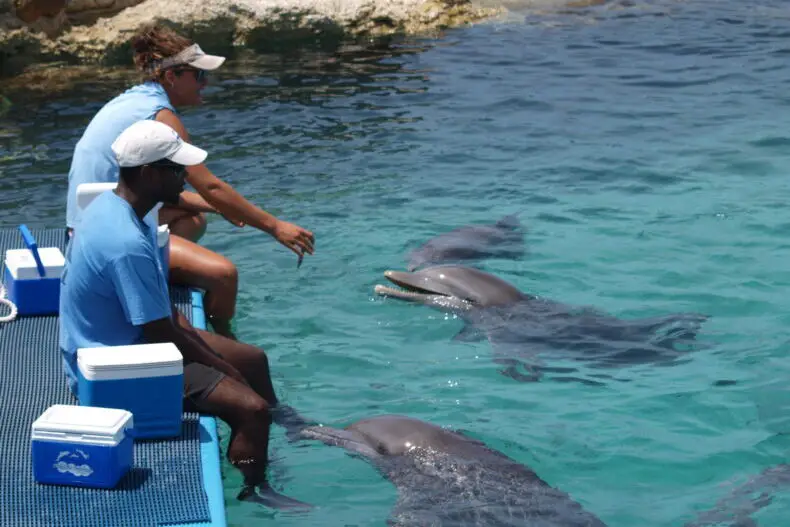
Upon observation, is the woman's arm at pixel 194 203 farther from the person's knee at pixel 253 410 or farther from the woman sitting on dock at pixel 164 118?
the person's knee at pixel 253 410

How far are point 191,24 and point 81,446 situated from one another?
12.4m

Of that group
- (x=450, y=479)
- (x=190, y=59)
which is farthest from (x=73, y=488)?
(x=190, y=59)

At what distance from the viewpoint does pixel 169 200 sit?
504cm

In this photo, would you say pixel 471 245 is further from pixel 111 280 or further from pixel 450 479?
pixel 111 280

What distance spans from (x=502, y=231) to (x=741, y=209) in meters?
2.26

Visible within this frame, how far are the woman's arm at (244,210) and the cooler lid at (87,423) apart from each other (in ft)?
6.08

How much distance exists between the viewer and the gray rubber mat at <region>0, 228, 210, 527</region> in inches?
177

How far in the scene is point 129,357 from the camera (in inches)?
190

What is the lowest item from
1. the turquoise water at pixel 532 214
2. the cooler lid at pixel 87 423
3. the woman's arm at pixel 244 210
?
the turquoise water at pixel 532 214

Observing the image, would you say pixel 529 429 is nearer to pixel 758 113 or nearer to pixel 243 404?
pixel 243 404

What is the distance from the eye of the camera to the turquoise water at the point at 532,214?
246 inches

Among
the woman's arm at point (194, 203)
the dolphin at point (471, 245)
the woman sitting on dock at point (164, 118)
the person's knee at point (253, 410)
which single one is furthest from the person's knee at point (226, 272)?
the dolphin at point (471, 245)

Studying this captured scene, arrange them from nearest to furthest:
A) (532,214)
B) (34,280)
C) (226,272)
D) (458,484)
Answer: (458,484)
(34,280)
(226,272)
(532,214)

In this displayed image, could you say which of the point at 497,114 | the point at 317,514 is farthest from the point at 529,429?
the point at 497,114
